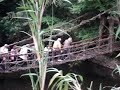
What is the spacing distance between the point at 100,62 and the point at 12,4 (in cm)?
362

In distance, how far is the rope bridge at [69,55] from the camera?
5.77 meters

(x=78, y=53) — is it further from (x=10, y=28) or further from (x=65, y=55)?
(x=10, y=28)

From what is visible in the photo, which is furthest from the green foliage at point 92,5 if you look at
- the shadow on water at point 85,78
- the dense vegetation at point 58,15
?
the shadow on water at point 85,78

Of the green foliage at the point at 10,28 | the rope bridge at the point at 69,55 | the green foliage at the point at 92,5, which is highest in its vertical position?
the green foliage at the point at 92,5

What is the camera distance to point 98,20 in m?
7.25

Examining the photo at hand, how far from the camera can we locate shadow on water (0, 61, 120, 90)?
6723 millimetres

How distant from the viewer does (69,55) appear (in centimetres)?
602

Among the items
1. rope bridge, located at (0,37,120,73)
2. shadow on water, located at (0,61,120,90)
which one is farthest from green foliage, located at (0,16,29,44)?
rope bridge, located at (0,37,120,73)

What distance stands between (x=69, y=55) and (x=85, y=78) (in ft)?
4.58

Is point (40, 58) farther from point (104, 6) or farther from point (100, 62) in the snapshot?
point (100, 62)

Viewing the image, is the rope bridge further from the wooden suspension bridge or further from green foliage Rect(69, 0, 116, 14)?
green foliage Rect(69, 0, 116, 14)

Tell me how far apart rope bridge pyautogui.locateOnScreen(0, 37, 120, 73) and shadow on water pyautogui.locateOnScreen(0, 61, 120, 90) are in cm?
74

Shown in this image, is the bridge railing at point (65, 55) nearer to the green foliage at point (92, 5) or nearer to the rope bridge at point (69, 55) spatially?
the rope bridge at point (69, 55)

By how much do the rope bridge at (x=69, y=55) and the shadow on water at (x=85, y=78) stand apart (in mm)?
736
